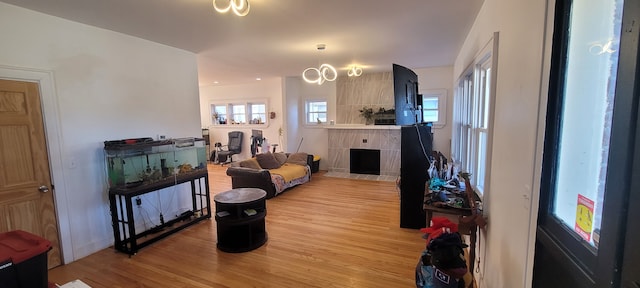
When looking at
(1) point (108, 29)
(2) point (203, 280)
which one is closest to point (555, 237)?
(2) point (203, 280)

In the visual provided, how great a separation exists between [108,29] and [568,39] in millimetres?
4227

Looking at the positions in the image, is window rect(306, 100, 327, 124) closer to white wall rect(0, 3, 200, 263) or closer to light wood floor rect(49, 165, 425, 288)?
light wood floor rect(49, 165, 425, 288)

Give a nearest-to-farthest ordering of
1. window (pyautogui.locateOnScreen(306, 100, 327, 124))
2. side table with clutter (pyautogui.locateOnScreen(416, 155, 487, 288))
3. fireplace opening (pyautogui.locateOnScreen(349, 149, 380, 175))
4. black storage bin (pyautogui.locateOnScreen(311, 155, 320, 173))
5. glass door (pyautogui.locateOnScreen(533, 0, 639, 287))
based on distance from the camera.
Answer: glass door (pyautogui.locateOnScreen(533, 0, 639, 287)) < side table with clutter (pyautogui.locateOnScreen(416, 155, 487, 288)) < fireplace opening (pyautogui.locateOnScreen(349, 149, 380, 175)) < black storage bin (pyautogui.locateOnScreen(311, 155, 320, 173)) < window (pyautogui.locateOnScreen(306, 100, 327, 124))

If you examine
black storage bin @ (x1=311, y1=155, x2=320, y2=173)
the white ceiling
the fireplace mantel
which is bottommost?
black storage bin @ (x1=311, y1=155, x2=320, y2=173)

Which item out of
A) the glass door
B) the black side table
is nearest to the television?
the glass door

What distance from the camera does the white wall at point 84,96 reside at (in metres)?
2.66

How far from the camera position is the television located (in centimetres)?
277

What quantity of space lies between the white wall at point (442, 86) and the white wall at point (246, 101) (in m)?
3.78

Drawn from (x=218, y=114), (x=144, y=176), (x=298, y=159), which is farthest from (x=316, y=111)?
(x=144, y=176)

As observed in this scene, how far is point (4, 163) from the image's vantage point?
2508 mm

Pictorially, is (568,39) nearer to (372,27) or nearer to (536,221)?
(536,221)

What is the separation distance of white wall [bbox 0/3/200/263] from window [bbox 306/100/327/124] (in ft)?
14.4

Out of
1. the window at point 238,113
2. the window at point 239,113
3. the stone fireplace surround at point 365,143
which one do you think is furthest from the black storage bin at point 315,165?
the window at point 238,113

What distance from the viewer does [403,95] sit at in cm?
291
